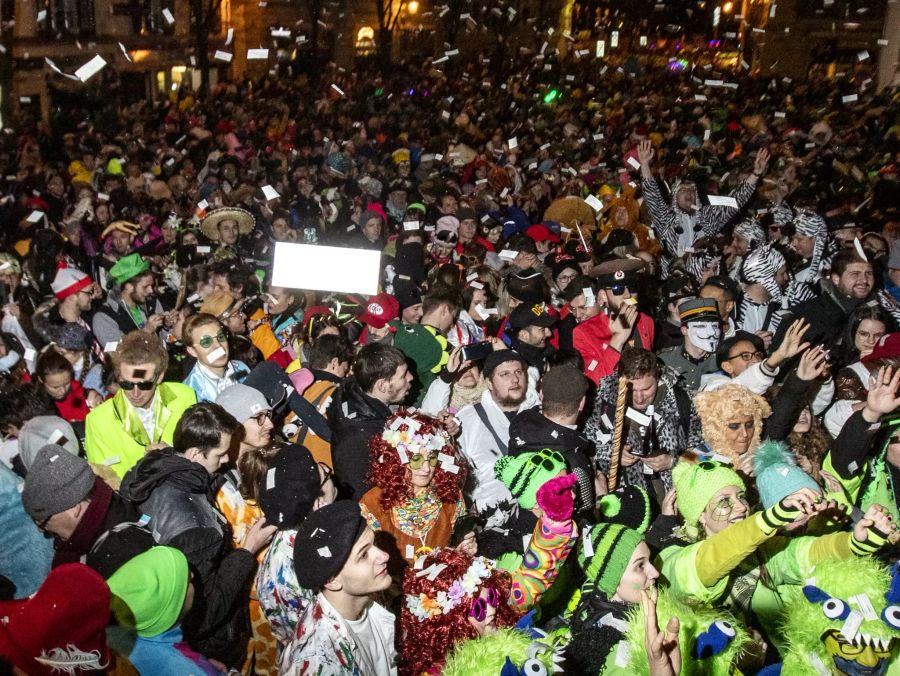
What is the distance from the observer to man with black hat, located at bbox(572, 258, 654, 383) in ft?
17.9

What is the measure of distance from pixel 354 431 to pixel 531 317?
194 centimetres

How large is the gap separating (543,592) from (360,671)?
845 millimetres

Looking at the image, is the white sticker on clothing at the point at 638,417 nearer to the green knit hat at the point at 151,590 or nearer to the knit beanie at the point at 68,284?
the green knit hat at the point at 151,590

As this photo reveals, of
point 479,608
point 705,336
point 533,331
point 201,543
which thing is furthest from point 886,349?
point 201,543

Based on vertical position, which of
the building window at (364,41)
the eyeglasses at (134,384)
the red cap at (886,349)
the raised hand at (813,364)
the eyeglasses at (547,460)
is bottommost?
the eyeglasses at (134,384)

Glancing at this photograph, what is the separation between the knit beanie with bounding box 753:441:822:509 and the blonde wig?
→ 2.32ft

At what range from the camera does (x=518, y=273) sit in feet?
22.4

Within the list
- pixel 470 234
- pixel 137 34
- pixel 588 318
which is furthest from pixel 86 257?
pixel 137 34

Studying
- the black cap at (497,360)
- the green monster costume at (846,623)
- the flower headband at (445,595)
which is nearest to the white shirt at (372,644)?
the flower headband at (445,595)

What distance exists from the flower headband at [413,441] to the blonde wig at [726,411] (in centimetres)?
145

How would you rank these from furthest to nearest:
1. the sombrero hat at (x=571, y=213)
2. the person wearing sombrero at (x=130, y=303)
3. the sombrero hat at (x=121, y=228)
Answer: the sombrero hat at (x=571, y=213)
the sombrero hat at (x=121, y=228)
the person wearing sombrero at (x=130, y=303)

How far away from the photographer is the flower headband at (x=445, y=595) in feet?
9.48

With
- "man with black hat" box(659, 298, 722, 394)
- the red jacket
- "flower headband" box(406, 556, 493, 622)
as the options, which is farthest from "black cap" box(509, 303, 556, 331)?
"flower headband" box(406, 556, 493, 622)

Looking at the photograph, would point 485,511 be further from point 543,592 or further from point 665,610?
point 665,610
